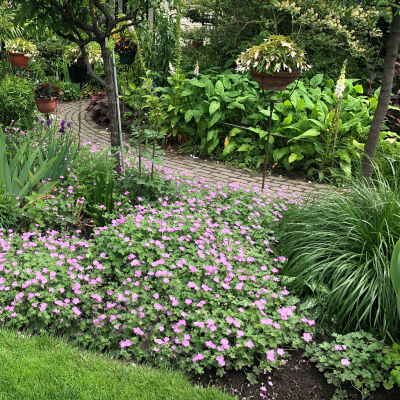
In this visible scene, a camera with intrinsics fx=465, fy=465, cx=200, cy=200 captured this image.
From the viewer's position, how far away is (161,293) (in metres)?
2.95

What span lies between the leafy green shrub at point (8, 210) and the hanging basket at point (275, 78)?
8.82 ft

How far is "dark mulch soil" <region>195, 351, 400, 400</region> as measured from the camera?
8.21ft

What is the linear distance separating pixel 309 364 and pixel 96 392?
1.23 m

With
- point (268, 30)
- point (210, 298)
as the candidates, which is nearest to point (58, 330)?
point (210, 298)

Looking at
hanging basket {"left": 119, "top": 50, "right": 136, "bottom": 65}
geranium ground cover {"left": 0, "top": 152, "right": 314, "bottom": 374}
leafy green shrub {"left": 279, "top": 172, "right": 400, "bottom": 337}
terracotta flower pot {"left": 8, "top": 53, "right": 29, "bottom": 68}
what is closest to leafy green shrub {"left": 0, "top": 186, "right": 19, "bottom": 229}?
geranium ground cover {"left": 0, "top": 152, "right": 314, "bottom": 374}

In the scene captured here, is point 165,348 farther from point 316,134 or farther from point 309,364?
point 316,134

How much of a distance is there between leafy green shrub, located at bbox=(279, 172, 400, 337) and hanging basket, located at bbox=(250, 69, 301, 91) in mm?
1481

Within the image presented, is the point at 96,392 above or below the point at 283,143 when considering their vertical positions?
below

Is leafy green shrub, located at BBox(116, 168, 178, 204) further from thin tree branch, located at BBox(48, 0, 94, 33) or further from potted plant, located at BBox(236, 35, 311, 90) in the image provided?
potted plant, located at BBox(236, 35, 311, 90)

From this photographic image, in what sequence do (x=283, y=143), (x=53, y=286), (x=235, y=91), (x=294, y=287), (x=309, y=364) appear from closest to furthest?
(x=309, y=364) → (x=53, y=286) → (x=294, y=287) → (x=283, y=143) → (x=235, y=91)

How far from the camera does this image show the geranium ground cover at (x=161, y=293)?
262 centimetres

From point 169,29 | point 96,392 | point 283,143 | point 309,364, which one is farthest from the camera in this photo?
point 169,29

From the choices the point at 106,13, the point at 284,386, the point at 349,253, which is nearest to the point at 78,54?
the point at 106,13

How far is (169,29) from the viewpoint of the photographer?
8.28 m
